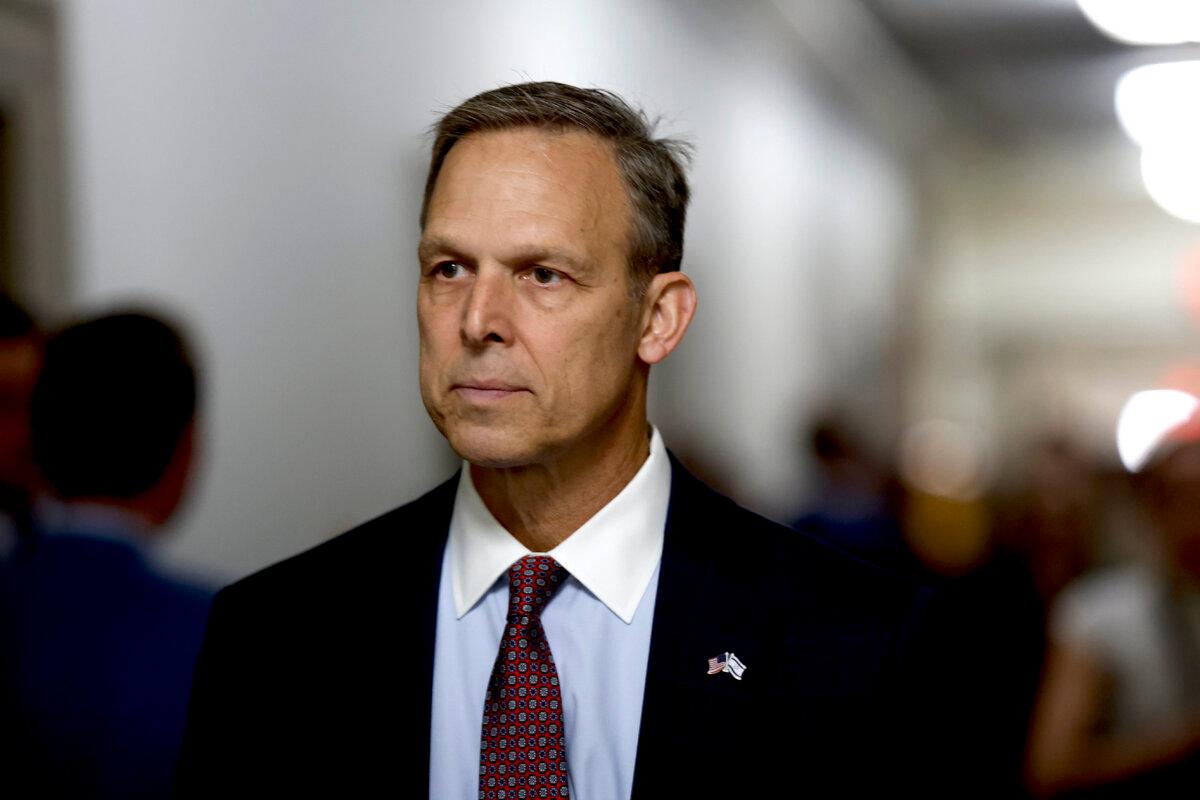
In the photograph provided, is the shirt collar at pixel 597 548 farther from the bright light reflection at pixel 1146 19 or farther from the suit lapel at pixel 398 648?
the bright light reflection at pixel 1146 19

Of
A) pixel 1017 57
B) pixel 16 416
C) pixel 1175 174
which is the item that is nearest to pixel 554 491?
pixel 16 416

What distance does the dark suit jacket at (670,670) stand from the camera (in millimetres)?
1331

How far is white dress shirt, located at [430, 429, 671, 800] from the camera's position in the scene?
4.44 feet

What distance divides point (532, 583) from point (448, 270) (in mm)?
→ 329

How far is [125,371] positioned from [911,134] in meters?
7.38

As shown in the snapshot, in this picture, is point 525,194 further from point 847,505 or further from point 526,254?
point 847,505

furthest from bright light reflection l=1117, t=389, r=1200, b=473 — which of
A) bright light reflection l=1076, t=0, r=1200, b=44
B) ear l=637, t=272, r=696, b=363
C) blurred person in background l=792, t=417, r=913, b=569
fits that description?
ear l=637, t=272, r=696, b=363

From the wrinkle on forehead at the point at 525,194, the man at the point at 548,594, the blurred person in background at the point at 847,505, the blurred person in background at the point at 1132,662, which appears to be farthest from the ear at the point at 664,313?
the blurred person in background at the point at 847,505

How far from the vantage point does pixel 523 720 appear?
132 cm

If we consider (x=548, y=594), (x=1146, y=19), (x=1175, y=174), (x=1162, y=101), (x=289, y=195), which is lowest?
(x=548, y=594)

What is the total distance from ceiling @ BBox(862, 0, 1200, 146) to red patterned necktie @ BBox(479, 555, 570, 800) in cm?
478

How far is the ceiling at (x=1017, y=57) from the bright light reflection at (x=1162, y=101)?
2.7 inches

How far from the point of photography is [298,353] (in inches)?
96.7

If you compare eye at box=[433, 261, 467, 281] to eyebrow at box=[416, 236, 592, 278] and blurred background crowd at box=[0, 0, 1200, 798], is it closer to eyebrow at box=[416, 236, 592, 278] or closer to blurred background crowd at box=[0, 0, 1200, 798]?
eyebrow at box=[416, 236, 592, 278]
